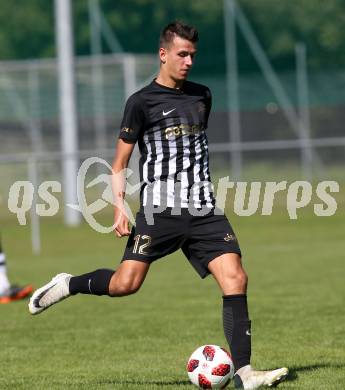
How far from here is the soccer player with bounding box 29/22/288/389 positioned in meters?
6.95

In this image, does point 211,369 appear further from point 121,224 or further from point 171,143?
point 171,143

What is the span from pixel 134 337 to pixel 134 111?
3.07 metres

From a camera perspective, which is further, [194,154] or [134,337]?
[134,337]

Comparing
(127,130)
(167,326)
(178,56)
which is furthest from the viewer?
(167,326)

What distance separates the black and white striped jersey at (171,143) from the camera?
7016mm

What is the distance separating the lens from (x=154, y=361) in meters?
8.16

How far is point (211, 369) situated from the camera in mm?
6793

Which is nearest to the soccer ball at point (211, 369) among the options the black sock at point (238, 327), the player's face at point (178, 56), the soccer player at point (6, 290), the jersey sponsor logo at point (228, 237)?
the black sock at point (238, 327)

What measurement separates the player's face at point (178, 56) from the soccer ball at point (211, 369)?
69.8 inches

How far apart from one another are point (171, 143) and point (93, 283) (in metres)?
1.10

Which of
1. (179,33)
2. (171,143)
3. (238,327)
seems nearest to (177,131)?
(171,143)

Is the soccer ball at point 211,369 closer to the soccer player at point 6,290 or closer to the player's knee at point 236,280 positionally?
the player's knee at point 236,280

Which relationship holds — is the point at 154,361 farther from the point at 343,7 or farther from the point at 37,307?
the point at 343,7

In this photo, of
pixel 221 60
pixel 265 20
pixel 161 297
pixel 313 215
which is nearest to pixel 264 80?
pixel 221 60
